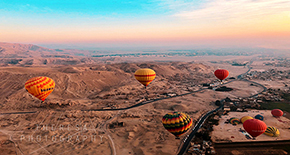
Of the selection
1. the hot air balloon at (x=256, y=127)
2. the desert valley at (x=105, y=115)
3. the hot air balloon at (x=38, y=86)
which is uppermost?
the hot air balloon at (x=38, y=86)

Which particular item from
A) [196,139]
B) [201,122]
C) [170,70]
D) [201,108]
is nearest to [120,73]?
[170,70]

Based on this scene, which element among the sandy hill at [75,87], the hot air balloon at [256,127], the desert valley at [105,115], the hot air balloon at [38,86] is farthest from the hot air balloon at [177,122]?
the sandy hill at [75,87]

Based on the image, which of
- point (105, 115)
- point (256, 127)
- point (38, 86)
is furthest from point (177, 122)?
point (38, 86)

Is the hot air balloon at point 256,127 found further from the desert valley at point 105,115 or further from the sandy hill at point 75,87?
the sandy hill at point 75,87

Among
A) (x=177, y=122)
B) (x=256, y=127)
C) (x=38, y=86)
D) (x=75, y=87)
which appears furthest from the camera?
(x=75, y=87)

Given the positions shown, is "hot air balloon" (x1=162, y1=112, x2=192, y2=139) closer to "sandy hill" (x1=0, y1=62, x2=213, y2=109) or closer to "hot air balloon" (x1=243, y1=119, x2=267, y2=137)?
"hot air balloon" (x1=243, y1=119, x2=267, y2=137)

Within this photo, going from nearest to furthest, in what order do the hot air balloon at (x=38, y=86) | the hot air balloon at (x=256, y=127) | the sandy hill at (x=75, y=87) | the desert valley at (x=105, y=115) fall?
the hot air balloon at (x=256, y=127) → the desert valley at (x=105, y=115) → the hot air balloon at (x=38, y=86) → the sandy hill at (x=75, y=87)

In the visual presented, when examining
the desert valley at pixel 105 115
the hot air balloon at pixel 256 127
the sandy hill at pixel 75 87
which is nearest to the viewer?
the hot air balloon at pixel 256 127

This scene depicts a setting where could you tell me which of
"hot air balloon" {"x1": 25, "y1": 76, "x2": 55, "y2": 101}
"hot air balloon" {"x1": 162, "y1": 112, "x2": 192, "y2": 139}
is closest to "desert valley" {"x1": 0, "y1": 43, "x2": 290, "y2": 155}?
"hot air balloon" {"x1": 162, "y1": 112, "x2": 192, "y2": 139}

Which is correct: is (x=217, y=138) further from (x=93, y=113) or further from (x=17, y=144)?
(x=17, y=144)

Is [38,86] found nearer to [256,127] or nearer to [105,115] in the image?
[105,115]

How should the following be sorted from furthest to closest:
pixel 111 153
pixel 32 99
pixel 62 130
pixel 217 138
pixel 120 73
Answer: pixel 120 73 < pixel 32 99 < pixel 62 130 < pixel 217 138 < pixel 111 153
